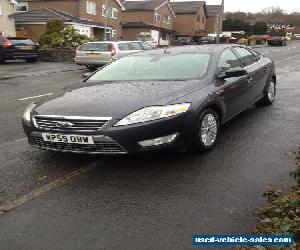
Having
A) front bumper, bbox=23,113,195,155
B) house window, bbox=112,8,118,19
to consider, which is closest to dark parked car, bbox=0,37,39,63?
front bumper, bbox=23,113,195,155

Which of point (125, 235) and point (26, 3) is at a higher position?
point (26, 3)

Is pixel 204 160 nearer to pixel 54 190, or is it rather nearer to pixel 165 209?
pixel 165 209

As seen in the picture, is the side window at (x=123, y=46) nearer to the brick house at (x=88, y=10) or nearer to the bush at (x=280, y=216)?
the bush at (x=280, y=216)

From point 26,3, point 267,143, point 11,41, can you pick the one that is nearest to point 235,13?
point 26,3

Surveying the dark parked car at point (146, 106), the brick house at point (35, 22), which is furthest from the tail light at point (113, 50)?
the brick house at point (35, 22)

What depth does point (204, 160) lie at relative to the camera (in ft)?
16.6

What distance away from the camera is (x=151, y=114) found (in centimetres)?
466

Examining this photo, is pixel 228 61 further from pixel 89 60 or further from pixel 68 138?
pixel 89 60

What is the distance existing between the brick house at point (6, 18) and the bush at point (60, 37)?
6.55 meters

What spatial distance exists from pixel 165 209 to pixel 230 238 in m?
0.80

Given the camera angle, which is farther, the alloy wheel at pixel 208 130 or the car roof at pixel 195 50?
the car roof at pixel 195 50

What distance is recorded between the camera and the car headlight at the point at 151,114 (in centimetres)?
459

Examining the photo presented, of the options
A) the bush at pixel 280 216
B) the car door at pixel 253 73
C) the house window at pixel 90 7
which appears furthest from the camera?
the house window at pixel 90 7

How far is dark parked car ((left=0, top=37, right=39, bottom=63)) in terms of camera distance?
907 inches
